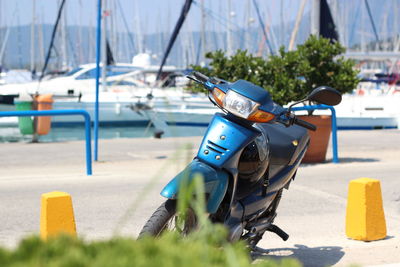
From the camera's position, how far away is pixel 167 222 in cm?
450

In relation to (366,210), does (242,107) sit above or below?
above

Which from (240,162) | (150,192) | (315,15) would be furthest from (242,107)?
(315,15)

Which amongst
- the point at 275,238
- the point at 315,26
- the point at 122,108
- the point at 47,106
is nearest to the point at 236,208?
the point at 275,238

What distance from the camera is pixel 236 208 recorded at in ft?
15.8

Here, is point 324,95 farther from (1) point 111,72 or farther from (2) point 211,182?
(1) point 111,72

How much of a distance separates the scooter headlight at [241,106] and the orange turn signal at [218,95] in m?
0.09

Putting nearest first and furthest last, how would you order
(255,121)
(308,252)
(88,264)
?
(88,264)
(255,121)
(308,252)

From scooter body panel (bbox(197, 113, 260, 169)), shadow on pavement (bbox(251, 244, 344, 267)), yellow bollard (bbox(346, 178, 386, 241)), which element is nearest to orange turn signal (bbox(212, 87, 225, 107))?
scooter body panel (bbox(197, 113, 260, 169))

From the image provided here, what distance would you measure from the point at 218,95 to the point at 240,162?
441 millimetres

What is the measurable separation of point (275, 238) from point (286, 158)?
4.51 ft

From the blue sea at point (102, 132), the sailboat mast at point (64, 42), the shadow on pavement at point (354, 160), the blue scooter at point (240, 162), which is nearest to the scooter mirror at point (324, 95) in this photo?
the blue scooter at point (240, 162)

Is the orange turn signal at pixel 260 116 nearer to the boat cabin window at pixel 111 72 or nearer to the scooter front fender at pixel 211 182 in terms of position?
the scooter front fender at pixel 211 182

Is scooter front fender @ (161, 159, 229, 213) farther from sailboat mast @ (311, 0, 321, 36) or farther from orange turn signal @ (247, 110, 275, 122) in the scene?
sailboat mast @ (311, 0, 321, 36)

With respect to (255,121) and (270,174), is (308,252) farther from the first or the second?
(255,121)
